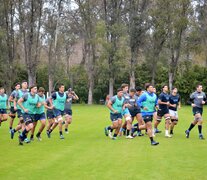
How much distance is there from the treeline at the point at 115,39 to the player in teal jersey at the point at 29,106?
116 ft

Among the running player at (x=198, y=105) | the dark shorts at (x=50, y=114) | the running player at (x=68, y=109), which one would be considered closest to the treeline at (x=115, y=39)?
the running player at (x=68, y=109)

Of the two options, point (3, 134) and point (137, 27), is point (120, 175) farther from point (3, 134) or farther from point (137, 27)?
point (137, 27)

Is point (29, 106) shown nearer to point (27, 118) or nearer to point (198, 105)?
point (27, 118)

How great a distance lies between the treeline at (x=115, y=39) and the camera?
166 feet

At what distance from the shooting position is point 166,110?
1631 cm

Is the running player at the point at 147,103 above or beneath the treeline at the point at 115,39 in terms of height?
beneath

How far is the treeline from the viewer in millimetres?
50688

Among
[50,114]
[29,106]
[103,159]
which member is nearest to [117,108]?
[50,114]

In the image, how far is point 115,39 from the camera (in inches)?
2067

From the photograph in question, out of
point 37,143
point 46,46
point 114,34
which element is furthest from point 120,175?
point 46,46

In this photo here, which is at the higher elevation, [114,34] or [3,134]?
[114,34]

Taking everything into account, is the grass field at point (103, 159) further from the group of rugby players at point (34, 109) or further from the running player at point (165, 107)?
the running player at point (165, 107)

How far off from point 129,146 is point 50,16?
154ft

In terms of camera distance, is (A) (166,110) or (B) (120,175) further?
(A) (166,110)
